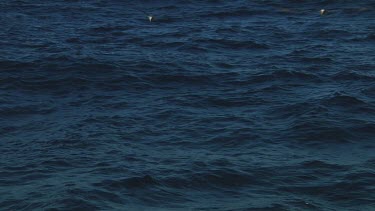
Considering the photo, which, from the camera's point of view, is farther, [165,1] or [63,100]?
[165,1]

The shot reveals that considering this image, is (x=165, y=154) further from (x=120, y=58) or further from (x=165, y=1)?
(x=165, y=1)

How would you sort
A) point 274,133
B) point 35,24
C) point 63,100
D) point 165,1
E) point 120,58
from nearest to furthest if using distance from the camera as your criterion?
point 274,133
point 63,100
point 120,58
point 35,24
point 165,1

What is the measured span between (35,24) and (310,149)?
30.3 metres

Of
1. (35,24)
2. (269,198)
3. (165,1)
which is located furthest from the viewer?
(165,1)

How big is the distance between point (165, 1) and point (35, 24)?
550 inches

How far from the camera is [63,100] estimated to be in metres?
40.9

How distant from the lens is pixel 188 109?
130ft

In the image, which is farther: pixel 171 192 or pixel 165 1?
pixel 165 1

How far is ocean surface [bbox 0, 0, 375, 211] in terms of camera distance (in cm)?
3017

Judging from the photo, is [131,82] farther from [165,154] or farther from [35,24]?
[35,24]

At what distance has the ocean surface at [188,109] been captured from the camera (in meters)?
30.2

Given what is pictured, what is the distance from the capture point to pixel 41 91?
4241 centimetres

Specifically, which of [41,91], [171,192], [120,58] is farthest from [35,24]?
[171,192]

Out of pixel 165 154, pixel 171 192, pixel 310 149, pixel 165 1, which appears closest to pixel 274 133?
pixel 310 149
